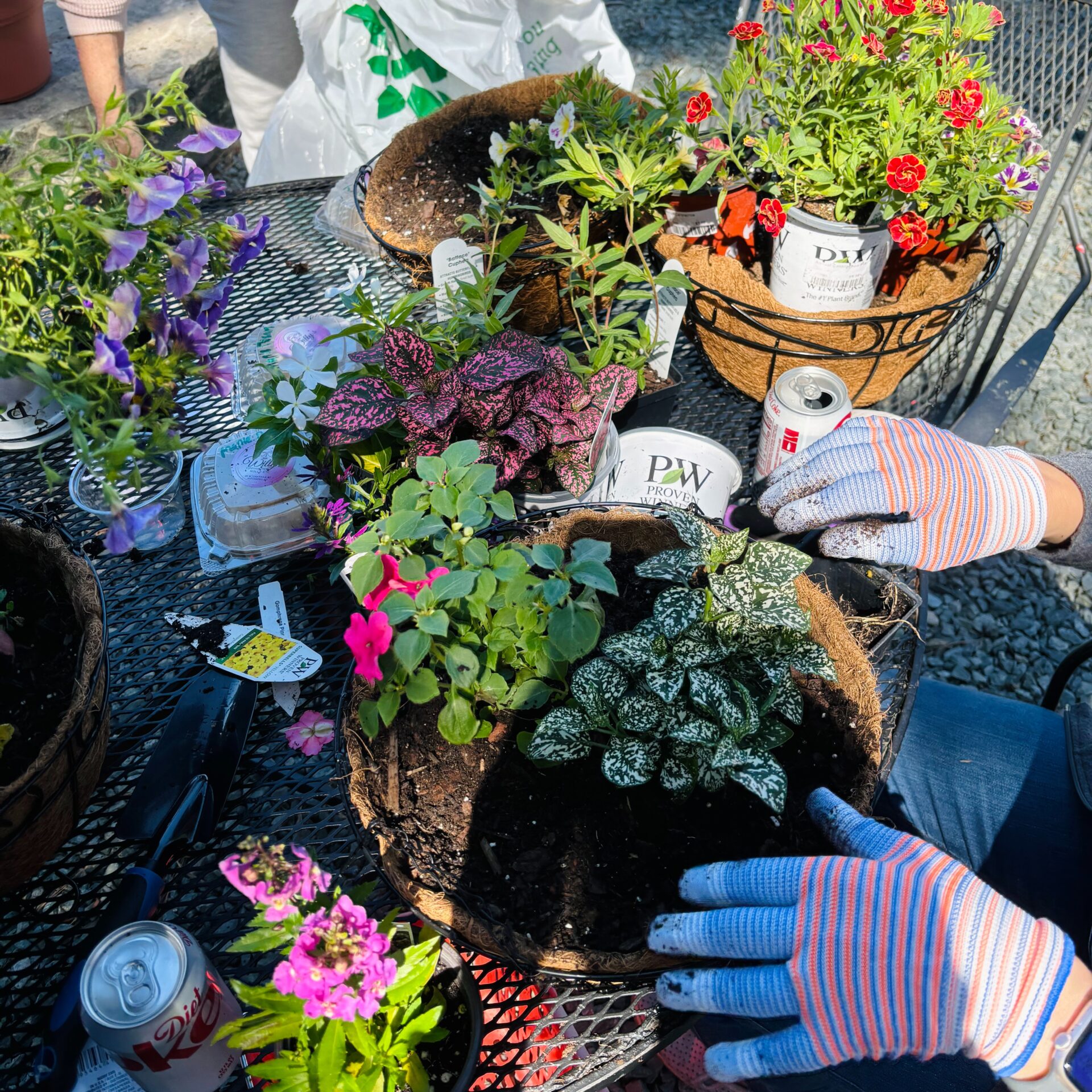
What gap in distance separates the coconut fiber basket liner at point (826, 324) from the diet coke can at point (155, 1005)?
967 millimetres

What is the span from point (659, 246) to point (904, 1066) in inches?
45.9

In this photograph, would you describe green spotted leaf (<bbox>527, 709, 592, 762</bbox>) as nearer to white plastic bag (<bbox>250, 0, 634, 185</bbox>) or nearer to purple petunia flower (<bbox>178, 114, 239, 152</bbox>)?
purple petunia flower (<bbox>178, 114, 239, 152</bbox>)

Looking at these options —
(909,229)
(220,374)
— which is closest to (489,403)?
(220,374)

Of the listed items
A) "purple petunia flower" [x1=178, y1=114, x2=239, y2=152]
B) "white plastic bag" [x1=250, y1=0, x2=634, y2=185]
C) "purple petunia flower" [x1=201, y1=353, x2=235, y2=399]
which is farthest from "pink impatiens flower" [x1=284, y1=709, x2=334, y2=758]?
"white plastic bag" [x1=250, y1=0, x2=634, y2=185]

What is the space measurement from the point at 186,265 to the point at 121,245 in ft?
0.30

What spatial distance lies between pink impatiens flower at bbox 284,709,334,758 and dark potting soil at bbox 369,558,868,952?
0.47ft

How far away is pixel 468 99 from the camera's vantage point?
64.7 inches

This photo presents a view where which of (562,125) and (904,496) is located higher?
(562,125)

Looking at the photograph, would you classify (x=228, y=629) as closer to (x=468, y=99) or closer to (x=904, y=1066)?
(x=904, y=1066)

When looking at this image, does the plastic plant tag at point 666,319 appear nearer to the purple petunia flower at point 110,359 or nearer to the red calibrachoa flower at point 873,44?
the red calibrachoa flower at point 873,44

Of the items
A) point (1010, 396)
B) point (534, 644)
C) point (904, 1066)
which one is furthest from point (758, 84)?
point (904, 1066)

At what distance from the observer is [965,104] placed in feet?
3.51

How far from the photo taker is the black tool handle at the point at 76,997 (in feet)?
2.44

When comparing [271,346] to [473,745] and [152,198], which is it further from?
[473,745]
